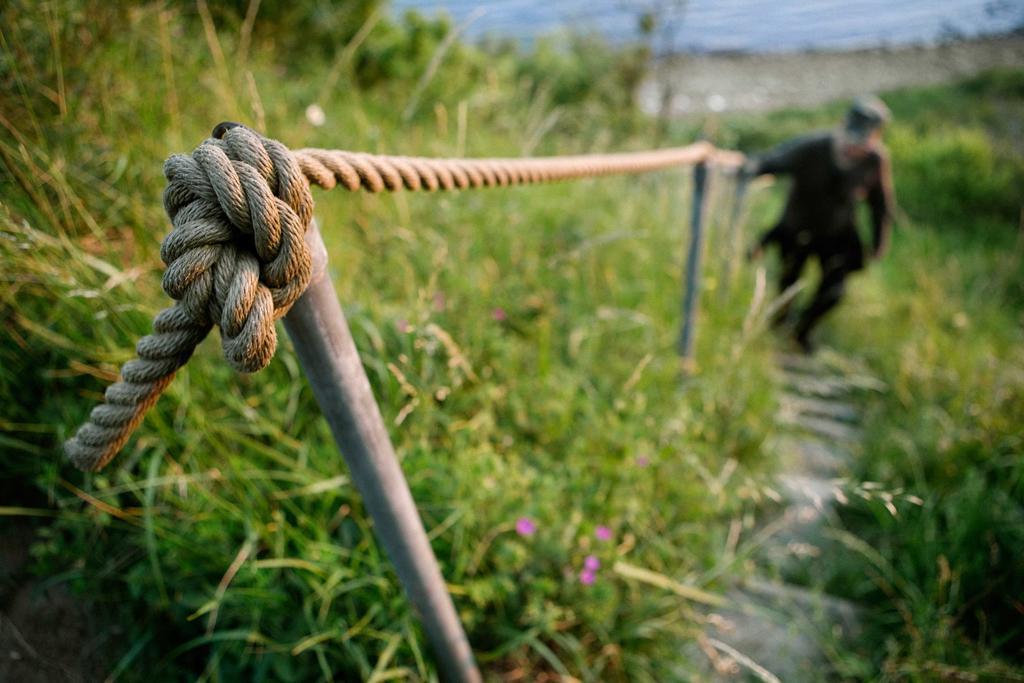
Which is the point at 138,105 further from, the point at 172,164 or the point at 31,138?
the point at 172,164

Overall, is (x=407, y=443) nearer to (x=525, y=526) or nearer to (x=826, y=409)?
(x=525, y=526)

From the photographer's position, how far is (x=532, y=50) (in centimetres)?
1286

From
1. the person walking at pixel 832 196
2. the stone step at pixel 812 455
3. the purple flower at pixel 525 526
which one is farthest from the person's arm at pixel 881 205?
the purple flower at pixel 525 526

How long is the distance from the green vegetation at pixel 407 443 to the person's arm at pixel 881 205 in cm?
174

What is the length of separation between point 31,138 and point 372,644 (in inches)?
68.4

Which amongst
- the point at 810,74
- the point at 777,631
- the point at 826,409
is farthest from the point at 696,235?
the point at 810,74

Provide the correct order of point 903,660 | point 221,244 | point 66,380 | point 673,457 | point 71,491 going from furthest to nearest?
point 673,457
point 903,660
point 66,380
point 71,491
point 221,244

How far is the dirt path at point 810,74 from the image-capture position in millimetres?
21641

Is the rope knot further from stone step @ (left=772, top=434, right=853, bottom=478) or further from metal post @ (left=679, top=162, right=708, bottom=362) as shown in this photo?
stone step @ (left=772, top=434, right=853, bottom=478)

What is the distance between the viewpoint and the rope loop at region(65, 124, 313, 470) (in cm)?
53

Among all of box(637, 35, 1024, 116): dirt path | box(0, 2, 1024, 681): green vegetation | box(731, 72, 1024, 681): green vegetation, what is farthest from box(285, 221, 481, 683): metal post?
box(637, 35, 1024, 116): dirt path

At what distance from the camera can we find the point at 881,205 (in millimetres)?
4430

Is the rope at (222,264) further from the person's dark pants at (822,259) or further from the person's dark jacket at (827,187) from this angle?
the person's dark pants at (822,259)

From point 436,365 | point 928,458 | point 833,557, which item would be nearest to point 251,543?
point 436,365
